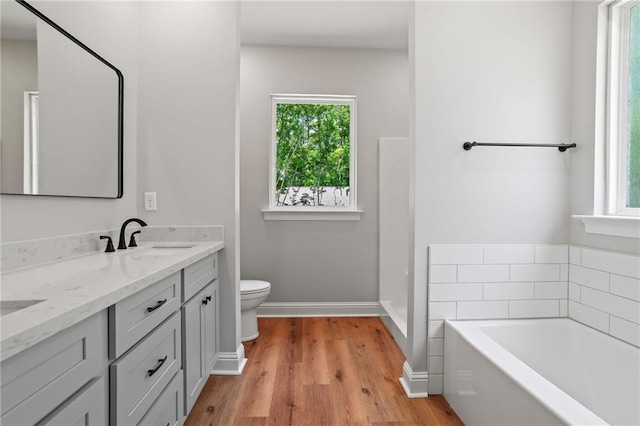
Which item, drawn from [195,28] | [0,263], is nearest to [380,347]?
[0,263]

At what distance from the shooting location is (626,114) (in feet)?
6.22

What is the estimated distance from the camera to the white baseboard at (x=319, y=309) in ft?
11.6

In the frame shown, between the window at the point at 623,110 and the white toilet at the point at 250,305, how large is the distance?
7.71 ft

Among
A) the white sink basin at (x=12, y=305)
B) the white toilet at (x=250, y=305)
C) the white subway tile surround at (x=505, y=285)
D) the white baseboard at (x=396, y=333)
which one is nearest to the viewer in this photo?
the white sink basin at (x=12, y=305)

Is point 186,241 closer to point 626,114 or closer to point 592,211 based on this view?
point 592,211

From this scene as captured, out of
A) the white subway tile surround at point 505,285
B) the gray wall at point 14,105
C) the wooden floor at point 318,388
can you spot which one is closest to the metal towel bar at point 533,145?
the white subway tile surround at point 505,285

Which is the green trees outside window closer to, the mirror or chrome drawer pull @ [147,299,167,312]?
the mirror

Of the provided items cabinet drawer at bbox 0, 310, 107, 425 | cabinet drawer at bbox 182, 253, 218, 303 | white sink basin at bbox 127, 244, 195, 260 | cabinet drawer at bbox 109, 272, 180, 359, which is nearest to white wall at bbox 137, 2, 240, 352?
white sink basin at bbox 127, 244, 195, 260

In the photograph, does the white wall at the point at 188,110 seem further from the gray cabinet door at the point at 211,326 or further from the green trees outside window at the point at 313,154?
the green trees outside window at the point at 313,154

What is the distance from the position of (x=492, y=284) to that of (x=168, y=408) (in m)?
1.80

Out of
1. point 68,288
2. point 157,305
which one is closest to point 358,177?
point 157,305

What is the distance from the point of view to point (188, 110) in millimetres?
2299

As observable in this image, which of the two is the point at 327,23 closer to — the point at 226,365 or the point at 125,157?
the point at 125,157

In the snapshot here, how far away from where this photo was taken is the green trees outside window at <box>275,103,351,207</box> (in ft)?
11.9
